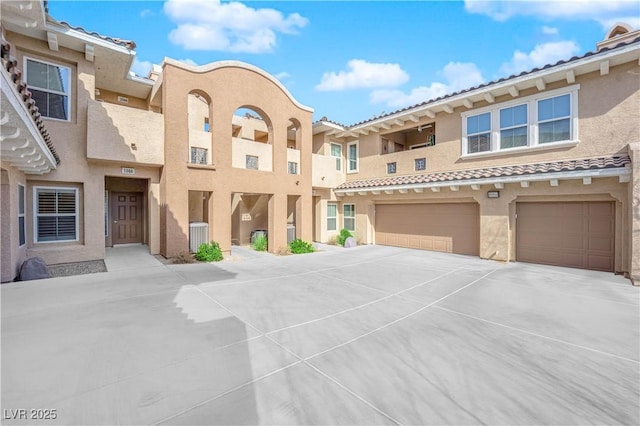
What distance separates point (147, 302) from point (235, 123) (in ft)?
43.9

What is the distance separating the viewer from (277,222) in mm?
13477

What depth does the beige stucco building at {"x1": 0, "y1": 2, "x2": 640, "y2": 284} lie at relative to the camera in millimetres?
8859

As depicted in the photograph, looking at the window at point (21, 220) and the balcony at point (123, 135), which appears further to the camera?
the balcony at point (123, 135)

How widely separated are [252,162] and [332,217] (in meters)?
6.81

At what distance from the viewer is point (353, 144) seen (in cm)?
1777

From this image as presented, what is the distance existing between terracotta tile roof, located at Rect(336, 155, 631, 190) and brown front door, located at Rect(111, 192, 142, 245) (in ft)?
36.8

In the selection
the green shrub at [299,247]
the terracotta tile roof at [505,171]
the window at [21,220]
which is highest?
the terracotta tile roof at [505,171]

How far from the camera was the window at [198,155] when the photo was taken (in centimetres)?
1126

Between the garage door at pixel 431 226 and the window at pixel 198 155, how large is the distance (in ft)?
31.8

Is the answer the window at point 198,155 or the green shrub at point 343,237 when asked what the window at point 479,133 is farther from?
the window at point 198,155

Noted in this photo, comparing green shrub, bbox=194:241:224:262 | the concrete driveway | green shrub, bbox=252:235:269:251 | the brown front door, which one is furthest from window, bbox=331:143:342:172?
the concrete driveway

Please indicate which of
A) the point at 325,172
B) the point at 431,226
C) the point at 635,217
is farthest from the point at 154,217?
the point at 635,217

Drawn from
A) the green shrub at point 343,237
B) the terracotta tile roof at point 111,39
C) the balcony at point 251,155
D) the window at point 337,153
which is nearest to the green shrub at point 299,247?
the green shrub at point 343,237

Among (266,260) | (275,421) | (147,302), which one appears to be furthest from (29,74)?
(275,421)
